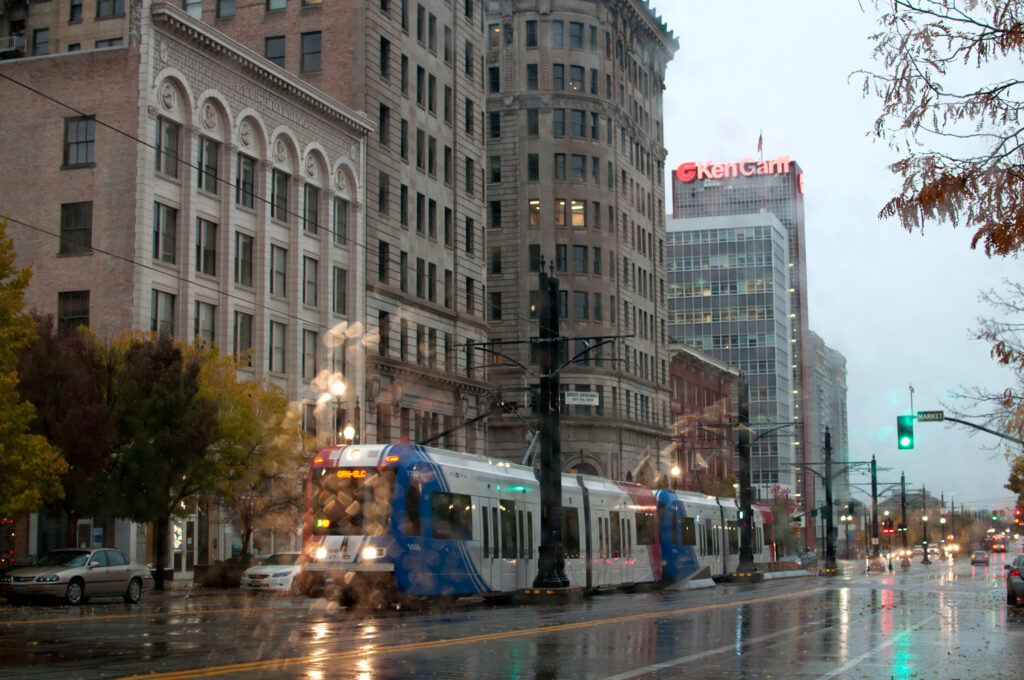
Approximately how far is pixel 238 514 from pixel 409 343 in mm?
18569

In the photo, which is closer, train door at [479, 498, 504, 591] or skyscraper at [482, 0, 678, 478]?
train door at [479, 498, 504, 591]

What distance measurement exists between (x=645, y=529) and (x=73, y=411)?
1955cm

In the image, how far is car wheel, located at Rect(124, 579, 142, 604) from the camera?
3136 centimetres

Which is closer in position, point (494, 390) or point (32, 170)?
point (32, 170)

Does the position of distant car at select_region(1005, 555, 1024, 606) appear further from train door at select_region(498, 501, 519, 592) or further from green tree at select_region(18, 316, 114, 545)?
green tree at select_region(18, 316, 114, 545)

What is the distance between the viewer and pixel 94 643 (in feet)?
55.9

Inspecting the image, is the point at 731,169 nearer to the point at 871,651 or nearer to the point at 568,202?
the point at 568,202

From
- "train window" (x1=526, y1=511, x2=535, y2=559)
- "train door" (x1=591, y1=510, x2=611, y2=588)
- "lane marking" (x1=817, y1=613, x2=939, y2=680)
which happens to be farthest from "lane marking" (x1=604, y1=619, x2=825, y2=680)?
"train door" (x1=591, y1=510, x2=611, y2=588)

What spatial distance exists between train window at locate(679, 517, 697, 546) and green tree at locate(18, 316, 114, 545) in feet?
69.9

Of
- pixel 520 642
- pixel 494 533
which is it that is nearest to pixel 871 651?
pixel 520 642

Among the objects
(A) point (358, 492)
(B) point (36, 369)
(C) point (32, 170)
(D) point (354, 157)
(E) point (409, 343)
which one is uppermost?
(D) point (354, 157)

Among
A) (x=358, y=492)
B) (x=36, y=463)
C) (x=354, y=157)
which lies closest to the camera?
(x=358, y=492)

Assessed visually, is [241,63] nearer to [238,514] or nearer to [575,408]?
[238,514]

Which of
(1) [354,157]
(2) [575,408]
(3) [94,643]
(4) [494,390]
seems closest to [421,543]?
(3) [94,643]
